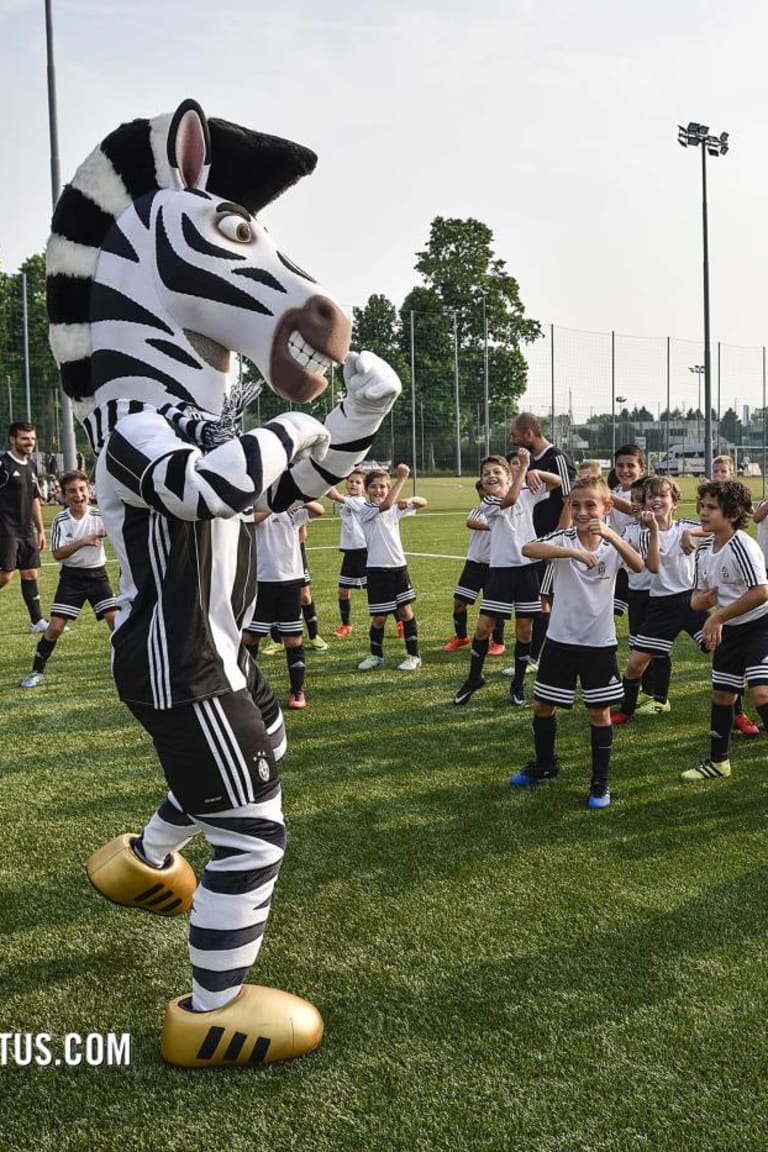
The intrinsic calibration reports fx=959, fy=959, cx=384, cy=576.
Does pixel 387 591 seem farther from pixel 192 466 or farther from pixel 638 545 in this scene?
pixel 192 466

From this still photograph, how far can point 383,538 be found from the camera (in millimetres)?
8914

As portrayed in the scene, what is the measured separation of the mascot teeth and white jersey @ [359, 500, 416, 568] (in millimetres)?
5833

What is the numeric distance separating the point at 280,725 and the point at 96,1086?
125 centimetres

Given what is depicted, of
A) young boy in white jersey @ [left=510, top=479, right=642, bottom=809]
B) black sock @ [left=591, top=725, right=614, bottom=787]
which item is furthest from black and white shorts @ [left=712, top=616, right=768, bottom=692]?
black sock @ [left=591, top=725, right=614, bottom=787]

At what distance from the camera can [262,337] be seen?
2.96 m

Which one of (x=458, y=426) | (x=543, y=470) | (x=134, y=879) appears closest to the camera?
(x=134, y=879)

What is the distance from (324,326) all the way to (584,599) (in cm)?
285

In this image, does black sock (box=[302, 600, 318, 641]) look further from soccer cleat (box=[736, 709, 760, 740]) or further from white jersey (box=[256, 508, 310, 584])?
soccer cleat (box=[736, 709, 760, 740])

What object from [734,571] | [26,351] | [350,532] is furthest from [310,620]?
[26,351]

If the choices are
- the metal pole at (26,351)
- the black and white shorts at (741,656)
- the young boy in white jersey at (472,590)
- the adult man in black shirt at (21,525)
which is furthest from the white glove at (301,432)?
the metal pole at (26,351)

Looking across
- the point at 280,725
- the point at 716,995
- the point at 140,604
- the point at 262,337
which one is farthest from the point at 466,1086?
the point at 262,337

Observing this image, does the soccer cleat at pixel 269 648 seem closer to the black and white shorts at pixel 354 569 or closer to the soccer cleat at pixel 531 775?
the black and white shorts at pixel 354 569

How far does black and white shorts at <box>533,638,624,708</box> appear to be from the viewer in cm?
527

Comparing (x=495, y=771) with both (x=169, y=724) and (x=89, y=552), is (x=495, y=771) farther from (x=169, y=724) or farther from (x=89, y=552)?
(x=89, y=552)
